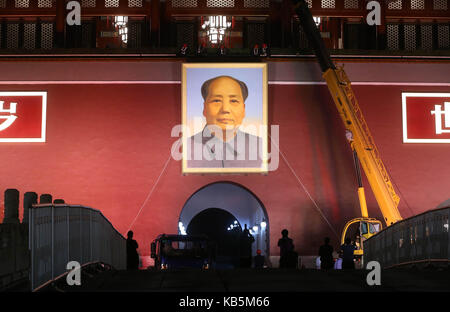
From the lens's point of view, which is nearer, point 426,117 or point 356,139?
point 356,139

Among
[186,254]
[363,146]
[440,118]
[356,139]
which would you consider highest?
[440,118]

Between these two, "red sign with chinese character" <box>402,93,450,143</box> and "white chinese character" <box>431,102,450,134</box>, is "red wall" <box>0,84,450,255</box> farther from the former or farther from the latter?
"white chinese character" <box>431,102,450,134</box>

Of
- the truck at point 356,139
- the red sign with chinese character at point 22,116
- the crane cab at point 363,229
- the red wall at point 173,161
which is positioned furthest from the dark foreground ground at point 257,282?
the red sign with chinese character at point 22,116

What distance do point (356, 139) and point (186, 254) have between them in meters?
8.41

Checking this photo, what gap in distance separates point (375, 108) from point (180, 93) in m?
6.92

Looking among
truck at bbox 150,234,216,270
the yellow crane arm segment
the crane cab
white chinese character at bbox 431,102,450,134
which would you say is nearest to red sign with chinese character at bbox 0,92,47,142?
truck at bbox 150,234,216,270

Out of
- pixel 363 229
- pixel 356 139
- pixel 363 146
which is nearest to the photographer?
pixel 363 229

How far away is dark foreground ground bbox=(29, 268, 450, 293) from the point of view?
8.67 meters

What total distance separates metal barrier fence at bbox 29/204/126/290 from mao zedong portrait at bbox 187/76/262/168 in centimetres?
920

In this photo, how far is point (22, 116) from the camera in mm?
23156

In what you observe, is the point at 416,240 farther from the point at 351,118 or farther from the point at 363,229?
the point at 351,118

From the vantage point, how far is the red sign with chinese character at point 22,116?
23.0 m

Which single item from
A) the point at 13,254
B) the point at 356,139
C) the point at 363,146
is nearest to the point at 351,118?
the point at 356,139
